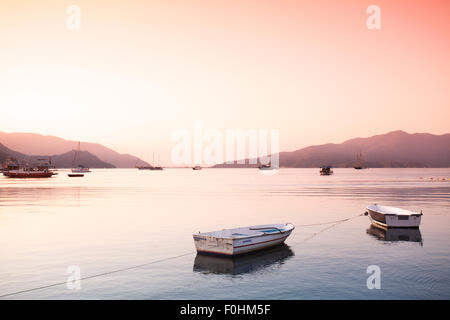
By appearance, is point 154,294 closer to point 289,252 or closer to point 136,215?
point 289,252

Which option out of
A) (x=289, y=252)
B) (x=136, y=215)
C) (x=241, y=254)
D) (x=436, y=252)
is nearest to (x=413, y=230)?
(x=436, y=252)

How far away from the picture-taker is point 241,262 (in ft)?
86.8

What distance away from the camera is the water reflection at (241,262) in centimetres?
2444

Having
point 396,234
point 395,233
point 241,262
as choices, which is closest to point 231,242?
point 241,262

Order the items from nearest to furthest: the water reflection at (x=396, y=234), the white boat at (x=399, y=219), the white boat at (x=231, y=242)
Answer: the white boat at (x=231, y=242) → the water reflection at (x=396, y=234) → the white boat at (x=399, y=219)

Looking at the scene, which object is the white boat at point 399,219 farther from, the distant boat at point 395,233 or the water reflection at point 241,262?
the water reflection at point 241,262

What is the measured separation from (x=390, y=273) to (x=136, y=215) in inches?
1494

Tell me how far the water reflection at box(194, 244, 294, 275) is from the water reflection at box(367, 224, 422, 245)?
1259 cm

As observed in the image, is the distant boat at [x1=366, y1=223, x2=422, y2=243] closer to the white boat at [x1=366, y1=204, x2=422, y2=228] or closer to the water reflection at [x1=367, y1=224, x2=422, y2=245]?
the water reflection at [x1=367, y1=224, x2=422, y2=245]

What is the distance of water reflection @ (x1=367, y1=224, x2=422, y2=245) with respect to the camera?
1412 inches

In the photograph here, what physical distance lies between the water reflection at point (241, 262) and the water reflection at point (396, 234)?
41.3ft

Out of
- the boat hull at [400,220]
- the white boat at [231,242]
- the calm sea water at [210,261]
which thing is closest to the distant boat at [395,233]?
the calm sea water at [210,261]
